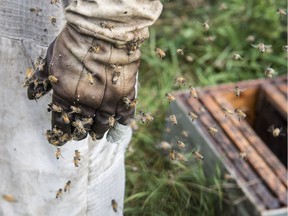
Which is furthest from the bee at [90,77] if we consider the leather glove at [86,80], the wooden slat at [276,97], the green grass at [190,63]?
the wooden slat at [276,97]

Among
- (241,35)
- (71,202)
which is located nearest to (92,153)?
(71,202)

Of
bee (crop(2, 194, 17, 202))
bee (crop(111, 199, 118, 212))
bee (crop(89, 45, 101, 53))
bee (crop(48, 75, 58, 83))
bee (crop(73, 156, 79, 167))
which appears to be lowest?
bee (crop(111, 199, 118, 212))

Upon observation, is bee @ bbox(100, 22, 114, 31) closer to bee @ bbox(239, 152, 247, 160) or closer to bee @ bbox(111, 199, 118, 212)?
bee @ bbox(111, 199, 118, 212)

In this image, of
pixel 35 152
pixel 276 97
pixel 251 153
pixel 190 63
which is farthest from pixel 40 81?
pixel 190 63

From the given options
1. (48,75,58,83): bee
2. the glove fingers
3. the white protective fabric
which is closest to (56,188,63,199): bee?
the white protective fabric

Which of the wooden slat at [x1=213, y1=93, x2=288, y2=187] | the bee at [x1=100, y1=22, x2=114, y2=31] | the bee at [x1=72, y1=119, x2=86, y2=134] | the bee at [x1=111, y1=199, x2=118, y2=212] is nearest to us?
the bee at [x1=100, y1=22, x2=114, y2=31]

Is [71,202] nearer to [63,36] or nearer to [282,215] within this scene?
[63,36]
